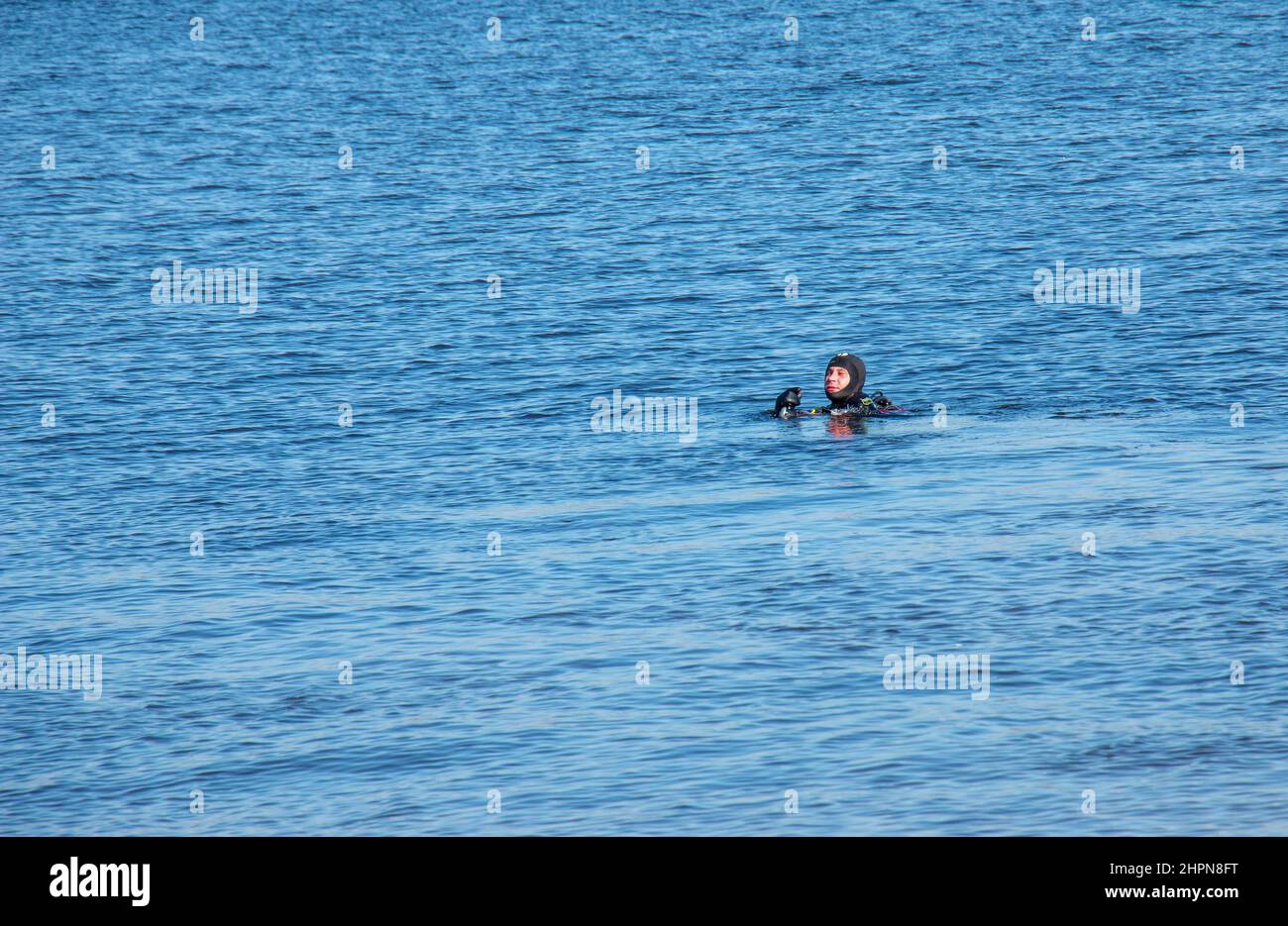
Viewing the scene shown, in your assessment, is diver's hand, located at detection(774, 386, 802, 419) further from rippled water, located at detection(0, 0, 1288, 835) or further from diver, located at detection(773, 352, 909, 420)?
rippled water, located at detection(0, 0, 1288, 835)

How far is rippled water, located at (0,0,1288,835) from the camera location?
21.9 meters

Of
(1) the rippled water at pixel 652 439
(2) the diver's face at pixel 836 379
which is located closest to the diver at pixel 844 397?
(2) the diver's face at pixel 836 379

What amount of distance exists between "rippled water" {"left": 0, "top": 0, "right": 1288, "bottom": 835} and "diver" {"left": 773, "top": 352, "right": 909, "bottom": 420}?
0.83 m

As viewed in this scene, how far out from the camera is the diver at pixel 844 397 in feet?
128

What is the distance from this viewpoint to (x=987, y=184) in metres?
77.6

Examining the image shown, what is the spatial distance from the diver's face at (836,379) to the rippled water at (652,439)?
125 centimetres

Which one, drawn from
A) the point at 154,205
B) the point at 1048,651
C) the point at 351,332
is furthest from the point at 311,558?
the point at 154,205

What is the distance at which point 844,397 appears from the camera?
131ft

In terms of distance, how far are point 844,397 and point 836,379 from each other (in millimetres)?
675

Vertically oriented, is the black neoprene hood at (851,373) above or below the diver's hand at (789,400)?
above

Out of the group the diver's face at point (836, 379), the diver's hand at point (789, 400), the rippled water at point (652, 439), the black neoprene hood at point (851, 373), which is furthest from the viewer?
the diver's hand at point (789, 400)

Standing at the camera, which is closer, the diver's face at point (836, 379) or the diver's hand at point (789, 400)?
the diver's face at point (836, 379)

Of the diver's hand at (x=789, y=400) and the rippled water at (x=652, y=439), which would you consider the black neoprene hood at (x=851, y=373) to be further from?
the diver's hand at (x=789, y=400)

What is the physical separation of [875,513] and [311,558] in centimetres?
1072
